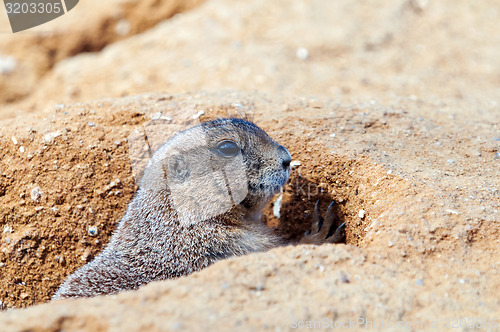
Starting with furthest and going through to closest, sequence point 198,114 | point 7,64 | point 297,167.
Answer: point 7,64 < point 198,114 < point 297,167

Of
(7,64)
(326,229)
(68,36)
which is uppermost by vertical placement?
(326,229)

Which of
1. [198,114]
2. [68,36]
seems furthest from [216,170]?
[68,36]

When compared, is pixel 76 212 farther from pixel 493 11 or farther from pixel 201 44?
pixel 493 11

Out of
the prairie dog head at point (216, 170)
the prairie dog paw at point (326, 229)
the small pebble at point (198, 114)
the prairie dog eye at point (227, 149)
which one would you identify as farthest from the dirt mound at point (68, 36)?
the prairie dog paw at point (326, 229)

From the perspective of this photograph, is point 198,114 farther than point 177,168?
Yes

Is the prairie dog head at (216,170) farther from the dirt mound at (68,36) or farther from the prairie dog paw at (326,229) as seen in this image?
the dirt mound at (68,36)

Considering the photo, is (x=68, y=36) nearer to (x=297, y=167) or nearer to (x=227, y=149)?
(x=297, y=167)
